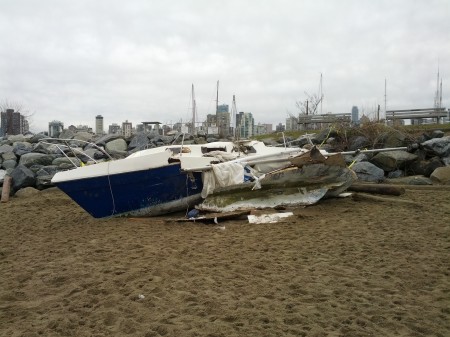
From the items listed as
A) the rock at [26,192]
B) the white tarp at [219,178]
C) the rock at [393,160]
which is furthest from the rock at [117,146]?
the rock at [393,160]

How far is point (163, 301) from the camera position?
3941 millimetres

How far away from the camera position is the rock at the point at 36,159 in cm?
1608

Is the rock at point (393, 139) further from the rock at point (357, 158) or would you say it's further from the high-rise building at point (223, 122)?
the high-rise building at point (223, 122)

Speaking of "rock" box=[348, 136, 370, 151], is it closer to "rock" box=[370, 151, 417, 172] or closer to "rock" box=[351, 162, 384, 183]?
"rock" box=[370, 151, 417, 172]

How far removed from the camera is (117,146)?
2005 cm

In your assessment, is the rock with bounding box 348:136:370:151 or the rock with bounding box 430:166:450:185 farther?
the rock with bounding box 348:136:370:151

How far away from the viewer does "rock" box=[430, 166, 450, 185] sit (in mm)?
12062

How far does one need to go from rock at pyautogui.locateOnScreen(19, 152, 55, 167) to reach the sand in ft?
29.7

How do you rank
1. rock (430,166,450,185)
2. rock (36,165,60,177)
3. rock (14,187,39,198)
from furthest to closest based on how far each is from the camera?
rock (36,165,60,177), rock (14,187,39,198), rock (430,166,450,185)

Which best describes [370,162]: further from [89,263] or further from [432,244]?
[89,263]

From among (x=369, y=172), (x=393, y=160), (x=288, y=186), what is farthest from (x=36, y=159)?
(x=393, y=160)

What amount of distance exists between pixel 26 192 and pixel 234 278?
11.4 m

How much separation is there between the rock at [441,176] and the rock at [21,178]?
44.9 feet

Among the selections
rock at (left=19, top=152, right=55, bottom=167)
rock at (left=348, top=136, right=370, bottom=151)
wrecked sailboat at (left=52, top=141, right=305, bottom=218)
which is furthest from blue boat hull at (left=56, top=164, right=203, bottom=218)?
rock at (left=348, top=136, right=370, bottom=151)
